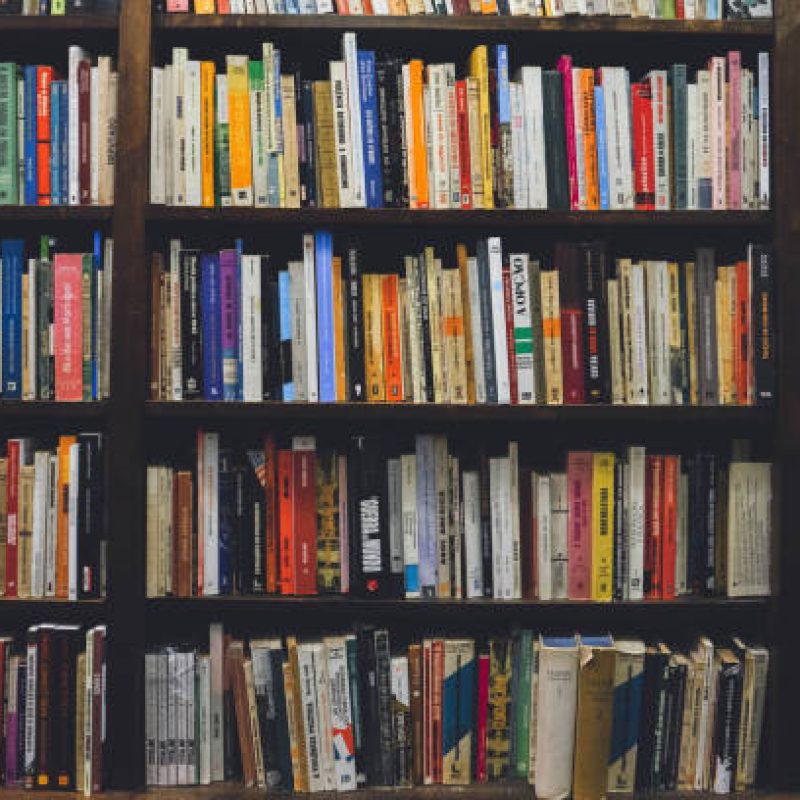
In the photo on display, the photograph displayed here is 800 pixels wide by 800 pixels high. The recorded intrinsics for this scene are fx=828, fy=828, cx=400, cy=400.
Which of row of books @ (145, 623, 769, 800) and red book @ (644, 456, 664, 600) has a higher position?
red book @ (644, 456, 664, 600)

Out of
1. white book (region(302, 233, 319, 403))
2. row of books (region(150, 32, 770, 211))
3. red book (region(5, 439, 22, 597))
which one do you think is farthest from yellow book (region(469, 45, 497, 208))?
red book (region(5, 439, 22, 597))

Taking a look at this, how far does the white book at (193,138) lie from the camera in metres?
1.49

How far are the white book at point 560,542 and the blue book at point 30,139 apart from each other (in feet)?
3.60

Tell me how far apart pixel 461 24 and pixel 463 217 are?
35cm

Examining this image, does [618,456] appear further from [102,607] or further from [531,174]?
[102,607]

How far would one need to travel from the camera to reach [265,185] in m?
1.51

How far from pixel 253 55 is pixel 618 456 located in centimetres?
105

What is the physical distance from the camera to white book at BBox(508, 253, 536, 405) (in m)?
1.50

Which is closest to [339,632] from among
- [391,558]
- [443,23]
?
[391,558]

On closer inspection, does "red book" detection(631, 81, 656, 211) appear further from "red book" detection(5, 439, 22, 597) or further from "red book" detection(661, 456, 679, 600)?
"red book" detection(5, 439, 22, 597)

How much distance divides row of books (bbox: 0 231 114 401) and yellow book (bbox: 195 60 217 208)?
216 millimetres

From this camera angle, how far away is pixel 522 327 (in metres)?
1.50

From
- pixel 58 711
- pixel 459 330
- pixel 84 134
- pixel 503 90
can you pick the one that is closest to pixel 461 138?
pixel 503 90

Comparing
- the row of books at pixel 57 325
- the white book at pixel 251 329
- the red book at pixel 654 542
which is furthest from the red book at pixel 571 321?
the row of books at pixel 57 325
